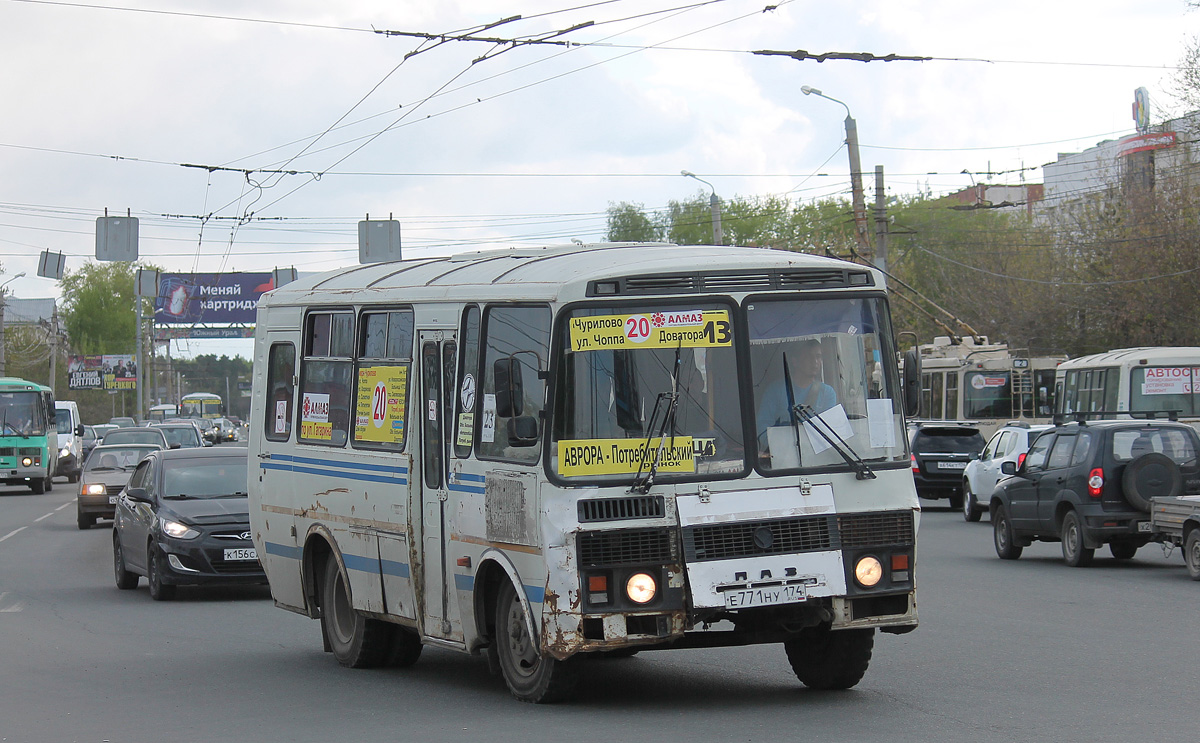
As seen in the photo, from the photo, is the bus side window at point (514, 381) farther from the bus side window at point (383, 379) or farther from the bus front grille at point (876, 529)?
the bus front grille at point (876, 529)

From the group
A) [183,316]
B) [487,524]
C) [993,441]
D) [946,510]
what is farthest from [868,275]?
[183,316]

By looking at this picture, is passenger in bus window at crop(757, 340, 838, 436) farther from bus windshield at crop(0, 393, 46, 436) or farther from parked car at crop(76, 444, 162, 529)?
bus windshield at crop(0, 393, 46, 436)

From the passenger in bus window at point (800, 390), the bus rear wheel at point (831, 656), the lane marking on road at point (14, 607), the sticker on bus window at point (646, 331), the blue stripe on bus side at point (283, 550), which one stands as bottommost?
the lane marking on road at point (14, 607)

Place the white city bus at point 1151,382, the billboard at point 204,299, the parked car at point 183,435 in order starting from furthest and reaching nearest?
1. the billboard at point 204,299
2. the parked car at point 183,435
3. the white city bus at point 1151,382

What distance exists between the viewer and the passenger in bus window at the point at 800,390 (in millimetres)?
8586

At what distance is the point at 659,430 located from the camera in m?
8.36

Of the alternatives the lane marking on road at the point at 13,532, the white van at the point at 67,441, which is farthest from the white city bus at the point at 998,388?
the white van at the point at 67,441

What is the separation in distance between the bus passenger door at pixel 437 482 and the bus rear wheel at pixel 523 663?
0.51 metres

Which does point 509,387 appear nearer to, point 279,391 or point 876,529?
point 876,529

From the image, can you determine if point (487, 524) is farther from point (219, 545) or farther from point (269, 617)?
point (219, 545)

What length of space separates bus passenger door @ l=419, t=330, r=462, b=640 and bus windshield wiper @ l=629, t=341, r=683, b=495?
64.2 inches

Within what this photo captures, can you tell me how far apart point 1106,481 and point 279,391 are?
33.4 ft

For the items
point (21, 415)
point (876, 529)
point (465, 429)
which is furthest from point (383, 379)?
point (21, 415)

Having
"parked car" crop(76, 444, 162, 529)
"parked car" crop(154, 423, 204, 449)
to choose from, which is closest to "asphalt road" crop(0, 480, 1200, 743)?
"parked car" crop(76, 444, 162, 529)
